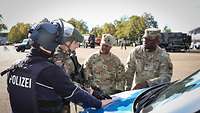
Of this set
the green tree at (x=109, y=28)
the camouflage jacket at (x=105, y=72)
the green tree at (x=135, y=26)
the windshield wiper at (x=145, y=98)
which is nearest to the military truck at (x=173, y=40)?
the camouflage jacket at (x=105, y=72)

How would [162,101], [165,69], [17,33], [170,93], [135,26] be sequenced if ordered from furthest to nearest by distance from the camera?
[17,33] < [135,26] < [165,69] < [170,93] < [162,101]

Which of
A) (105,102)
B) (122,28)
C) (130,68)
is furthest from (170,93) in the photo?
(122,28)

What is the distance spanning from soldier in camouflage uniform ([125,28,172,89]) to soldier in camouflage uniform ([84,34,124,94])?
19cm

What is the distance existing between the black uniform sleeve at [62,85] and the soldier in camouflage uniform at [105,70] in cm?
270

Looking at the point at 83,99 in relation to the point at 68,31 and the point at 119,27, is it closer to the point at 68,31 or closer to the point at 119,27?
the point at 68,31

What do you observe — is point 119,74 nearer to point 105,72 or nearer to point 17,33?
point 105,72

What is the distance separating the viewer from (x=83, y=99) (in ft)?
11.2

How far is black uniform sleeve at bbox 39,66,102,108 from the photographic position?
131 inches

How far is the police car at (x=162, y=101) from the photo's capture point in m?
2.67

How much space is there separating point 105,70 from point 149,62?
2.14 ft

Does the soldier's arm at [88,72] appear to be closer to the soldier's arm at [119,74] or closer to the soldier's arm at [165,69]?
the soldier's arm at [119,74]

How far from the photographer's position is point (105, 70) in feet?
20.4

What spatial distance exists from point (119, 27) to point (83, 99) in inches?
4901

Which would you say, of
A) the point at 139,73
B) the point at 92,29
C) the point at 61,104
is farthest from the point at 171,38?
the point at 92,29
